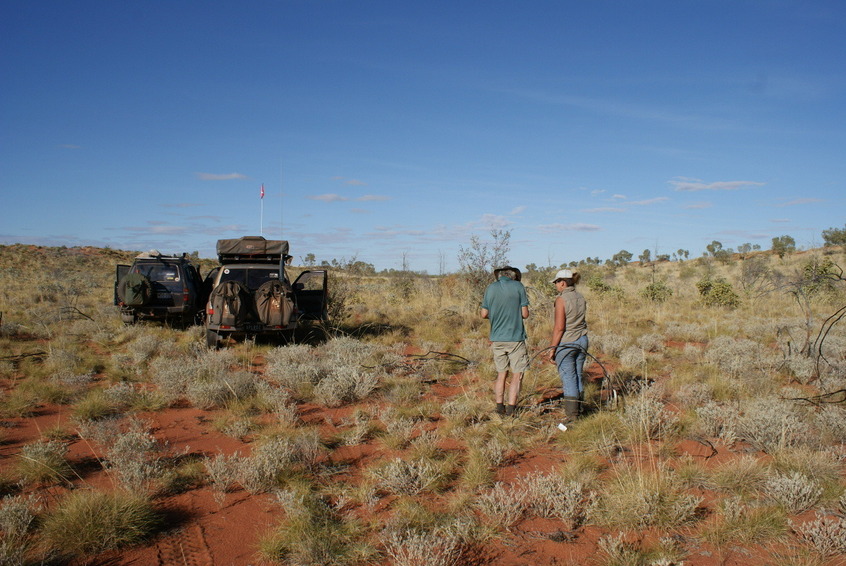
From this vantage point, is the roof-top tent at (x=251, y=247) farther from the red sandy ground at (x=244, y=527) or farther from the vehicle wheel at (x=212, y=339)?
the red sandy ground at (x=244, y=527)

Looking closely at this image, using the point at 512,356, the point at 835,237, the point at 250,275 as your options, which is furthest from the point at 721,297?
the point at 835,237

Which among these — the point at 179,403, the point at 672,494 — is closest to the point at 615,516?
the point at 672,494

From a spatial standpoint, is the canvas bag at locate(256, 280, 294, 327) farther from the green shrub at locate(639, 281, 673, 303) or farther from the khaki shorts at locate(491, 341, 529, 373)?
the green shrub at locate(639, 281, 673, 303)

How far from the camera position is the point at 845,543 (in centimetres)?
338

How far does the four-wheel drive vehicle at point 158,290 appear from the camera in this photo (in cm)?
1116

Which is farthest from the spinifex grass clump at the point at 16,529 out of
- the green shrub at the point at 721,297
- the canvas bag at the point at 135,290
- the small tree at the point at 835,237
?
the small tree at the point at 835,237

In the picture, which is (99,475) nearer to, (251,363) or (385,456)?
(385,456)

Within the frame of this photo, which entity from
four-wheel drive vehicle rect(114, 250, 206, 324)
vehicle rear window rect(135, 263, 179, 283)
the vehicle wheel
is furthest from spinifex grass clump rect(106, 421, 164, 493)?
vehicle rear window rect(135, 263, 179, 283)

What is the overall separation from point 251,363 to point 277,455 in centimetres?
487

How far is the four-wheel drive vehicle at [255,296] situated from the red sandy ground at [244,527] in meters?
3.91

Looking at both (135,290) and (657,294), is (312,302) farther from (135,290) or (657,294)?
(657,294)

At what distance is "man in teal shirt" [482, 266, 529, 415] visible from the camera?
6.19 m

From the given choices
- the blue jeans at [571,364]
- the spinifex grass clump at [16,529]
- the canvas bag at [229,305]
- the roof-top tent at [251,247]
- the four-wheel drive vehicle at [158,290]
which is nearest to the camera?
the spinifex grass clump at [16,529]

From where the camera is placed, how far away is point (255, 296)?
9.58 metres
